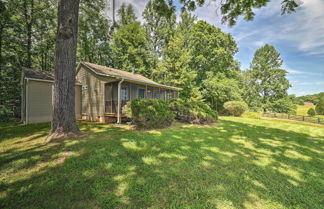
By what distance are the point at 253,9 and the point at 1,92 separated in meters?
17.5

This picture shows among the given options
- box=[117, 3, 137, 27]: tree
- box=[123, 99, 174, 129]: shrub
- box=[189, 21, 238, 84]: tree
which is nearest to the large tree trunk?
box=[123, 99, 174, 129]: shrub

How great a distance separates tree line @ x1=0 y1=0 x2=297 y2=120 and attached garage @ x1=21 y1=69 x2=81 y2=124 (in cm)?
349

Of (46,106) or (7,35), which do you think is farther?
(7,35)

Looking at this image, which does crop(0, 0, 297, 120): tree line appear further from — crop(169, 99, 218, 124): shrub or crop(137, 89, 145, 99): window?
crop(169, 99, 218, 124): shrub

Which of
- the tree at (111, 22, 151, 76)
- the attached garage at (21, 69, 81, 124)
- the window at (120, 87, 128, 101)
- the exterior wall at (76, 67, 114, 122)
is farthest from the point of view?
the tree at (111, 22, 151, 76)

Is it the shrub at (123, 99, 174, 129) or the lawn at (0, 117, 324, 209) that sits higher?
the shrub at (123, 99, 174, 129)

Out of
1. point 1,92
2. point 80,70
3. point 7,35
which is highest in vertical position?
point 7,35

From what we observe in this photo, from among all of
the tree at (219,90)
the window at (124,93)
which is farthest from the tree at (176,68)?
the window at (124,93)

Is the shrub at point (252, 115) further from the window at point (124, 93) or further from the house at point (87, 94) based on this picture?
the window at point (124, 93)

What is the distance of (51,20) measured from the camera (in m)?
13.9

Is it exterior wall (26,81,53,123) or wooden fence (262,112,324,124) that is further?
wooden fence (262,112,324,124)

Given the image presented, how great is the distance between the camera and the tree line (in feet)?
38.4

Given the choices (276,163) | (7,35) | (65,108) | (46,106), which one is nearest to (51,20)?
(7,35)

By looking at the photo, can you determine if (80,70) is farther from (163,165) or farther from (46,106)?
(163,165)
